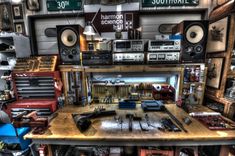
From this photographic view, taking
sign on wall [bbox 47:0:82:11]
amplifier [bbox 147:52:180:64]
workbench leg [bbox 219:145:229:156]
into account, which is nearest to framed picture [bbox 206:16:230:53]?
amplifier [bbox 147:52:180:64]

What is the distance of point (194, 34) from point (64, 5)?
233cm

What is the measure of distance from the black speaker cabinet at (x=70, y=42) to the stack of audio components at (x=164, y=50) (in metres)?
1.09

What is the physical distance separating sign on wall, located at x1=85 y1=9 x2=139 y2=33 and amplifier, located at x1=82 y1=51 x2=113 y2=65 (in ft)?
2.46

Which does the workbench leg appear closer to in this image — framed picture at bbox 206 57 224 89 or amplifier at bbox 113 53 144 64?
framed picture at bbox 206 57 224 89

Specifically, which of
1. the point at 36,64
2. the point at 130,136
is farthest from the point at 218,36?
the point at 36,64

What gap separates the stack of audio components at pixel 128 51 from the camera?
189 centimetres

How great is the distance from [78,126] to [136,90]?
121cm

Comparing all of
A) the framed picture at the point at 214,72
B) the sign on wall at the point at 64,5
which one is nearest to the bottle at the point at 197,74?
the framed picture at the point at 214,72

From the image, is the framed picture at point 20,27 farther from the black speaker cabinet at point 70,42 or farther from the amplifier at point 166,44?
the amplifier at point 166,44

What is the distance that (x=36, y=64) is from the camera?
6.63 feet

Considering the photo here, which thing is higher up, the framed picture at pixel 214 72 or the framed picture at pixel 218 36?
the framed picture at pixel 218 36

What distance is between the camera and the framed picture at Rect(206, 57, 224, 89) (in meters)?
1.91

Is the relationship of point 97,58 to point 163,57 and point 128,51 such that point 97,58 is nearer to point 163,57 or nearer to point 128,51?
point 128,51

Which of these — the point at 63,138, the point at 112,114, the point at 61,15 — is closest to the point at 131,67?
the point at 112,114
